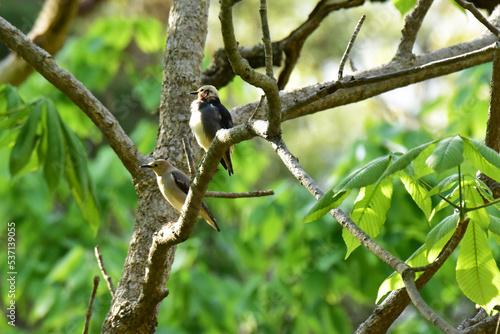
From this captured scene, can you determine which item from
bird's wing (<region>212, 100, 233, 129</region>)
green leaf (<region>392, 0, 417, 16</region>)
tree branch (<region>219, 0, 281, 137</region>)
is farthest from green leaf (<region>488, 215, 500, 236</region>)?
bird's wing (<region>212, 100, 233, 129</region>)

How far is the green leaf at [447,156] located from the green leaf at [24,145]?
265 cm

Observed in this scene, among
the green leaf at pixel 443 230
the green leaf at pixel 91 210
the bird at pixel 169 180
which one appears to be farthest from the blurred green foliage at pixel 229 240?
the green leaf at pixel 443 230

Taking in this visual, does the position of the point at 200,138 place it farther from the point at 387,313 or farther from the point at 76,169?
the point at 387,313

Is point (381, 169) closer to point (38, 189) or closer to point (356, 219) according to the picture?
point (356, 219)

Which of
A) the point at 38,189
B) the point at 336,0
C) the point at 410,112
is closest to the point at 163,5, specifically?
the point at 410,112

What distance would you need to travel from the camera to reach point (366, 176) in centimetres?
180

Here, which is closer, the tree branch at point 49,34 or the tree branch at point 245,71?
the tree branch at point 245,71

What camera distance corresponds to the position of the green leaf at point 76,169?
3547 mm

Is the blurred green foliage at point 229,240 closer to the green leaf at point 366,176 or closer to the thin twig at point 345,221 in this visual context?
the thin twig at point 345,221

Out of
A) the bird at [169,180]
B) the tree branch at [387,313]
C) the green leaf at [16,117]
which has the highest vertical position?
the green leaf at [16,117]

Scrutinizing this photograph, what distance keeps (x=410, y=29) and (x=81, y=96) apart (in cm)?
192

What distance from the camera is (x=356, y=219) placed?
2102 millimetres

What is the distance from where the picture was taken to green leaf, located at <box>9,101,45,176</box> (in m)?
3.48

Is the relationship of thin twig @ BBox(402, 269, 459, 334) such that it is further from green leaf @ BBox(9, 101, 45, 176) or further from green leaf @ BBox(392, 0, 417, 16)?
green leaf @ BBox(9, 101, 45, 176)
